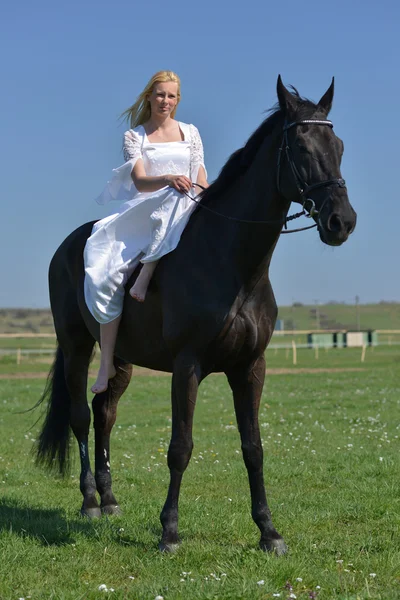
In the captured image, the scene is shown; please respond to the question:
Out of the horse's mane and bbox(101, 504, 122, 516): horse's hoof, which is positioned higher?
the horse's mane

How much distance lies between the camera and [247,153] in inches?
251

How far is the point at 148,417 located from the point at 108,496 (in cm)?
960

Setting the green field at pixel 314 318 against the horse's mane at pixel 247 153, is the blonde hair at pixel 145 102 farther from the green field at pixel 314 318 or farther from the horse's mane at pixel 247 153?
the green field at pixel 314 318

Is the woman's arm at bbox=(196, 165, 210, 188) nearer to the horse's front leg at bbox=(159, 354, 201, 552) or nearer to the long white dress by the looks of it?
the long white dress

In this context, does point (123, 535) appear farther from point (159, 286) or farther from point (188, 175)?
point (188, 175)

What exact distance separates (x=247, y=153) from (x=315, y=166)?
2.99 feet

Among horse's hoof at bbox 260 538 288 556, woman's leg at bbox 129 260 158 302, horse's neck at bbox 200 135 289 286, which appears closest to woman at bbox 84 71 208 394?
woman's leg at bbox 129 260 158 302

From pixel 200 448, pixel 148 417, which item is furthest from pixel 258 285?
pixel 148 417

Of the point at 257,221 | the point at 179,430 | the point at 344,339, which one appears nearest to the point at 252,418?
the point at 179,430

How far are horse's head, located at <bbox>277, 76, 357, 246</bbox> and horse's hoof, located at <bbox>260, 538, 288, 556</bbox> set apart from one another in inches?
96.1

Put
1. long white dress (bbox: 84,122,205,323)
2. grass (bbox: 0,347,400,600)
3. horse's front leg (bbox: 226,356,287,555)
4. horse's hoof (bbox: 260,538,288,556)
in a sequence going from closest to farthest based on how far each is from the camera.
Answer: grass (bbox: 0,347,400,600), horse's hoof (bbox: 260,538,288,556), horse's front leg (bbox: 226,356,287,555), long white dress (bbox: 84,122,205,323)

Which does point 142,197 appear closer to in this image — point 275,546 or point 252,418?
point 252,418

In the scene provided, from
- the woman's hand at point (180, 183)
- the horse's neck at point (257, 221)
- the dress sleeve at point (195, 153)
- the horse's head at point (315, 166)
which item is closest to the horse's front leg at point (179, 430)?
the horse's neck at point (257, 221)

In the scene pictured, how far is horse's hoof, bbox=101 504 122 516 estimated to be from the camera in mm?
7836
